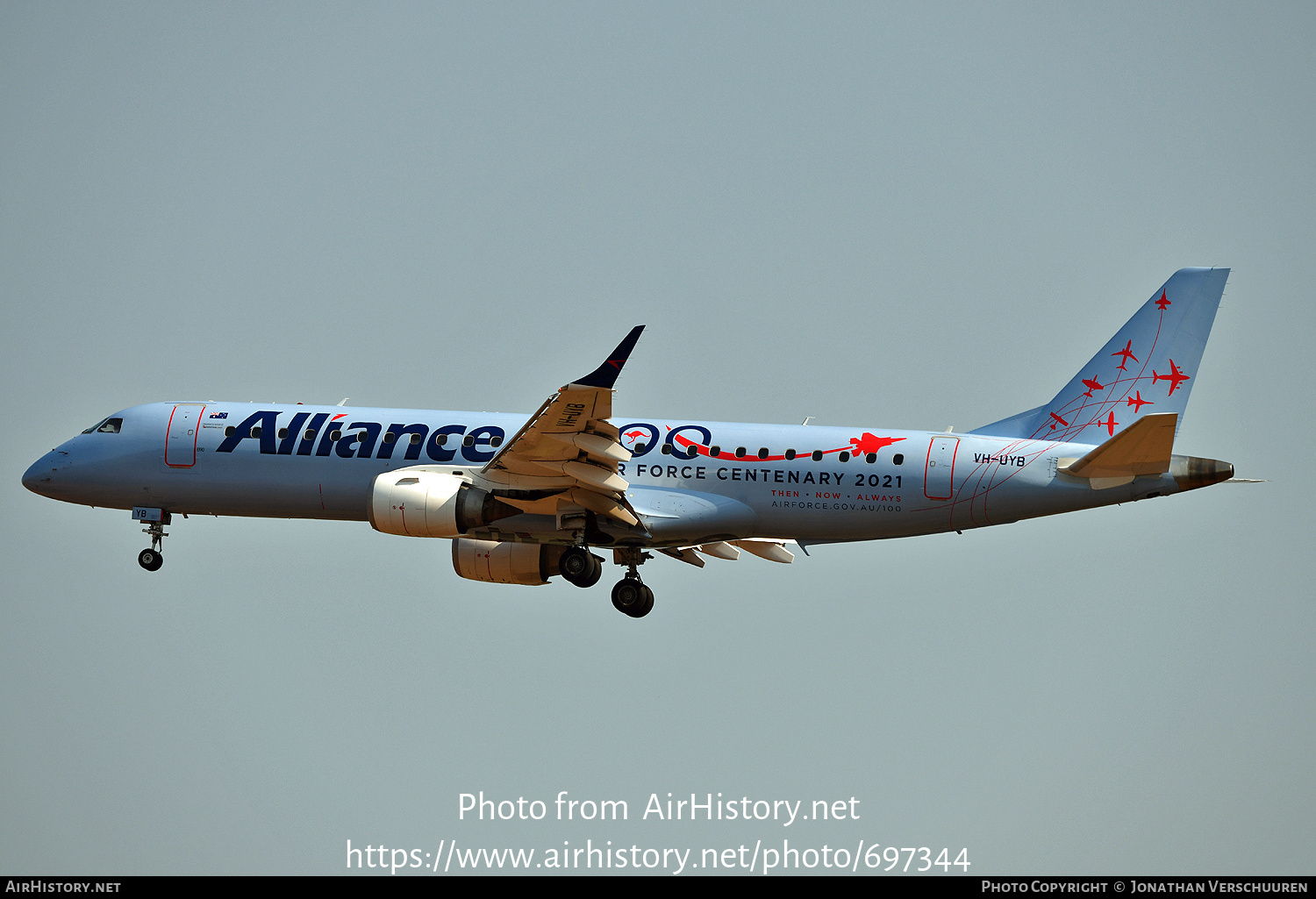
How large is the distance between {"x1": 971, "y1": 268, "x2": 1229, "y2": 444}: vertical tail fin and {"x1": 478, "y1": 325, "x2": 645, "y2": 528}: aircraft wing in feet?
32.8

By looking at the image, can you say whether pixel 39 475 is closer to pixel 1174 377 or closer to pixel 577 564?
pixel 577 564

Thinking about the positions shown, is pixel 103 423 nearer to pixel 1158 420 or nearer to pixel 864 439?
pixel 864 439

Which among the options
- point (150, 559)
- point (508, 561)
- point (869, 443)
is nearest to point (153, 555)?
point (150, 559)

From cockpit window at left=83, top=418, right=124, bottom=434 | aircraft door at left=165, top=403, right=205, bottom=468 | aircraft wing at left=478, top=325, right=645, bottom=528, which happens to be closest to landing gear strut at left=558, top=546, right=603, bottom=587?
aircraft wing at left=478, top=325, right=645, bottom=528

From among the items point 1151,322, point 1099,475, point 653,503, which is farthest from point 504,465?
point 1151,322

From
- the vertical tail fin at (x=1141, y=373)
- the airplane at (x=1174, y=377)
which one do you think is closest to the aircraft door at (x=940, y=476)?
the vertical tail fin at (x=1141, y=373)

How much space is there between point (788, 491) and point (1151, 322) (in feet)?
33.7

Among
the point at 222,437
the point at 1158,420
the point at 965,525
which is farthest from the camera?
the point at 222,437

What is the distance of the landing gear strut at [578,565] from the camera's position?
3731 centimetres

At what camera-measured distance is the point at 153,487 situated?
132 feet

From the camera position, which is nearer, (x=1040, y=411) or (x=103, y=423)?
(x=1040, y=411)

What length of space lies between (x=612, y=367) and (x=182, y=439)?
13.9 m

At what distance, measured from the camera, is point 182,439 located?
3962cm

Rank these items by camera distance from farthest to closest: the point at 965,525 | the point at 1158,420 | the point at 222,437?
the point at 222,437 → the point at 965,525 → the point at 1158,420
